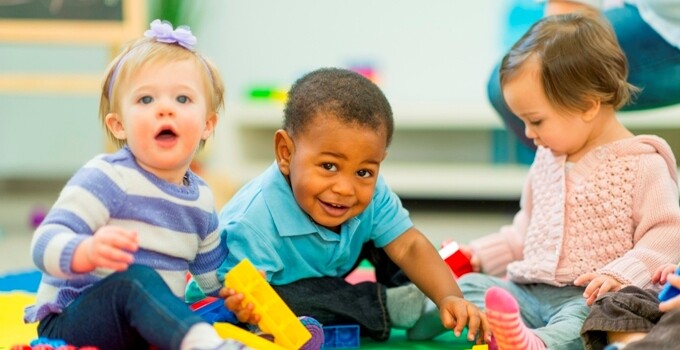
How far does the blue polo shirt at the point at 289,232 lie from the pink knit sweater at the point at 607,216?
8.7 inches

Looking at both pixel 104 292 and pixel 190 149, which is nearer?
pixel 104 292

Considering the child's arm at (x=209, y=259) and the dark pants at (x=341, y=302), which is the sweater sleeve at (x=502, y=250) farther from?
the child's arm at (x=209, y=259)

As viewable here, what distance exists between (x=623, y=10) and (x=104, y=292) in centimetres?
112

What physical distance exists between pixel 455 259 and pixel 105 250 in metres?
0.80

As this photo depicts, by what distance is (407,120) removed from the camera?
3.52 metres

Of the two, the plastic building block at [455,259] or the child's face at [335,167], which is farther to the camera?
the plastic building block at [455,259]

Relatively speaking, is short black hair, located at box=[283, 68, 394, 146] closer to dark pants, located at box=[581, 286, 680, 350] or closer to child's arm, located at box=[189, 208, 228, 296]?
child's arm, located at box=[189, 208, 228, 296]

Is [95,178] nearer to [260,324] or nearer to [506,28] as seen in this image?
[260,324]

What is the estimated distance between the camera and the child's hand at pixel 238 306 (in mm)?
1245

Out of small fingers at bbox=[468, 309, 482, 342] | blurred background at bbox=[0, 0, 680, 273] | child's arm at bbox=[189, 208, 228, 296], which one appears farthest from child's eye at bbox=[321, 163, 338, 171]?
blurred background at bbox=[0, 0, 680, 273]

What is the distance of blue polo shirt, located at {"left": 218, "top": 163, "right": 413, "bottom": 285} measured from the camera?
4.58ft

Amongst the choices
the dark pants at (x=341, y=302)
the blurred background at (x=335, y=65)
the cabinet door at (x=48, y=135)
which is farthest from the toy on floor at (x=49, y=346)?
the cabinet door at (x=48, y=135)

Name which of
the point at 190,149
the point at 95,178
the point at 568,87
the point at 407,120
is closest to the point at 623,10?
the point at 568,87

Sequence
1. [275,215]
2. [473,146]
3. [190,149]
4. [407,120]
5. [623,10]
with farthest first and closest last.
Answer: [473,146] < [407,120] < [623,10] < [275,215] < [190,149]
